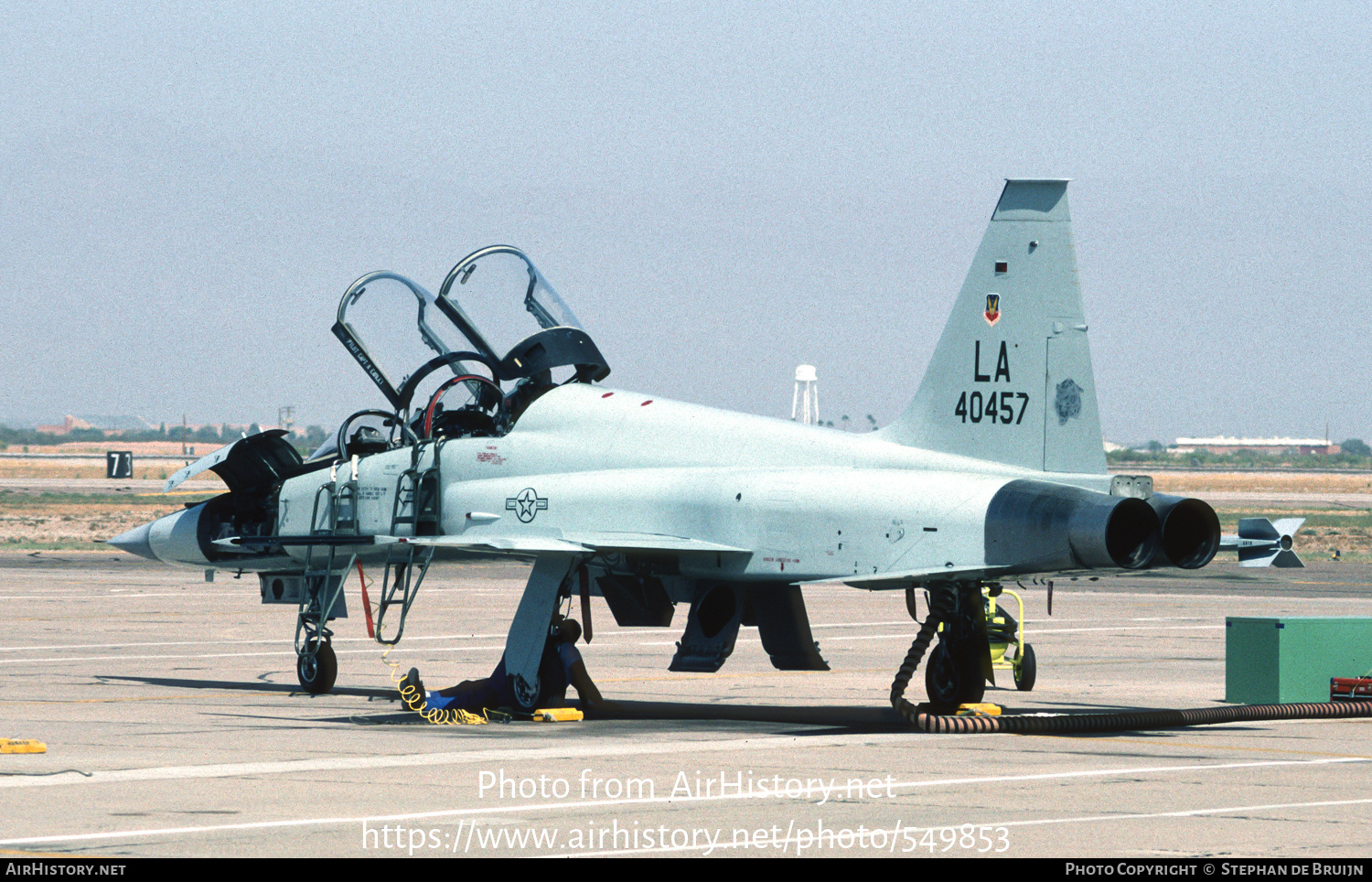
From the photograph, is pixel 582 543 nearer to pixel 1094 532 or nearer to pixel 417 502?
pixel 417 502

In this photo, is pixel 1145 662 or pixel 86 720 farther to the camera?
pixel 1145 662

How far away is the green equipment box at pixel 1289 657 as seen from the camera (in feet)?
59.3

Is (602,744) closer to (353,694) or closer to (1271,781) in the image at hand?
(1271,781)

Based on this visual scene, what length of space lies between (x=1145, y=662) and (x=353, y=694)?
34.6 ft

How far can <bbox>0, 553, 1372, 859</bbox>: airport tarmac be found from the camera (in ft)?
31.3

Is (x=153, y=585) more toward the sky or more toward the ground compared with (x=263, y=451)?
more toward the ground

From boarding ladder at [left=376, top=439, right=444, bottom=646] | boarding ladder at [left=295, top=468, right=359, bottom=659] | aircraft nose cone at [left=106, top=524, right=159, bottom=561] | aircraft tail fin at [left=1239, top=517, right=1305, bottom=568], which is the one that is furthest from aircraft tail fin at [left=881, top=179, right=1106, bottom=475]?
aircraft nose cone at [left=106, top=524, right=159, bottom=561]

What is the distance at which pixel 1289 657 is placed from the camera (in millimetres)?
18109

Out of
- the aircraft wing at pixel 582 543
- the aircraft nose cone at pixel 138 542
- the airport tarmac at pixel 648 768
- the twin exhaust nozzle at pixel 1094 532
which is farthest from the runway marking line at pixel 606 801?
the aircraft nose cone at pixel 138 542

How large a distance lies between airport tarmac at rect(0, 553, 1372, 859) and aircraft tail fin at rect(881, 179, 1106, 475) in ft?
8.07

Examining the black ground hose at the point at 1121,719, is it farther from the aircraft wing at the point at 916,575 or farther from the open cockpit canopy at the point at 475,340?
the open cockpit canopy at the point at 475,340
